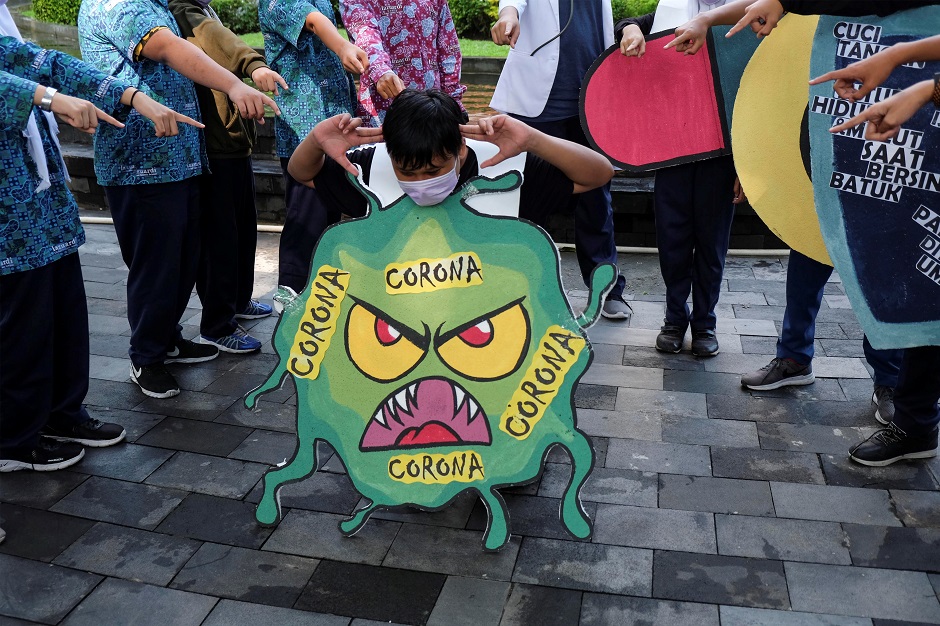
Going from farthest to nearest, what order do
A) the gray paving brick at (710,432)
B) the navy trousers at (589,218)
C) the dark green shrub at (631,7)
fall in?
the dark green shrub at (631,7), the navy trousers at (589,218), the gray paving brick at (710,432)

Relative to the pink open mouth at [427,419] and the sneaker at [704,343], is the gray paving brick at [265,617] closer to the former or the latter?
the pink open mouth at [427,419]

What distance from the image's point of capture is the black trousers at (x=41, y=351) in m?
2.96

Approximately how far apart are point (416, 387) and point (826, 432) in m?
1.69

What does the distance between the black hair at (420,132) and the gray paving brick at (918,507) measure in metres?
1.82

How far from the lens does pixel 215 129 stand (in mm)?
3891

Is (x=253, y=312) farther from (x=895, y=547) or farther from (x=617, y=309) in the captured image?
(x=895, y=547)

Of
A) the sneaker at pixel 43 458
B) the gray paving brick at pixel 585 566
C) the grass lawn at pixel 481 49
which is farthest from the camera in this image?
the grass lawn at pixel 481 49

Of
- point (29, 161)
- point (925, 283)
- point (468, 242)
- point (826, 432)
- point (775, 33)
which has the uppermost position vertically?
point (775, 33)

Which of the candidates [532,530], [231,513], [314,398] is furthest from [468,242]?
[231,513]

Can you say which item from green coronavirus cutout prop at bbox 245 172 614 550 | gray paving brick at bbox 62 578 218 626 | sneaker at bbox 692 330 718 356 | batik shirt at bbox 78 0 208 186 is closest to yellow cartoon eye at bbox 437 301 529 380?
green coronavirus cutout prop at bbox 245 172 614 550

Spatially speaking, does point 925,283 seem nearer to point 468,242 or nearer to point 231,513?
point 468,242

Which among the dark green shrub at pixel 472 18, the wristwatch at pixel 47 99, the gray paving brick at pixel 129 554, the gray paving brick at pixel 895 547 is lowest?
the gray paving brick at pixel 895 547

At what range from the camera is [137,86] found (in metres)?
3.37

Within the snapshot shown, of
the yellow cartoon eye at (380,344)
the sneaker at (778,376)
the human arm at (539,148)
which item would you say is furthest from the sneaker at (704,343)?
the yellow cartoon eye at (380,344)
